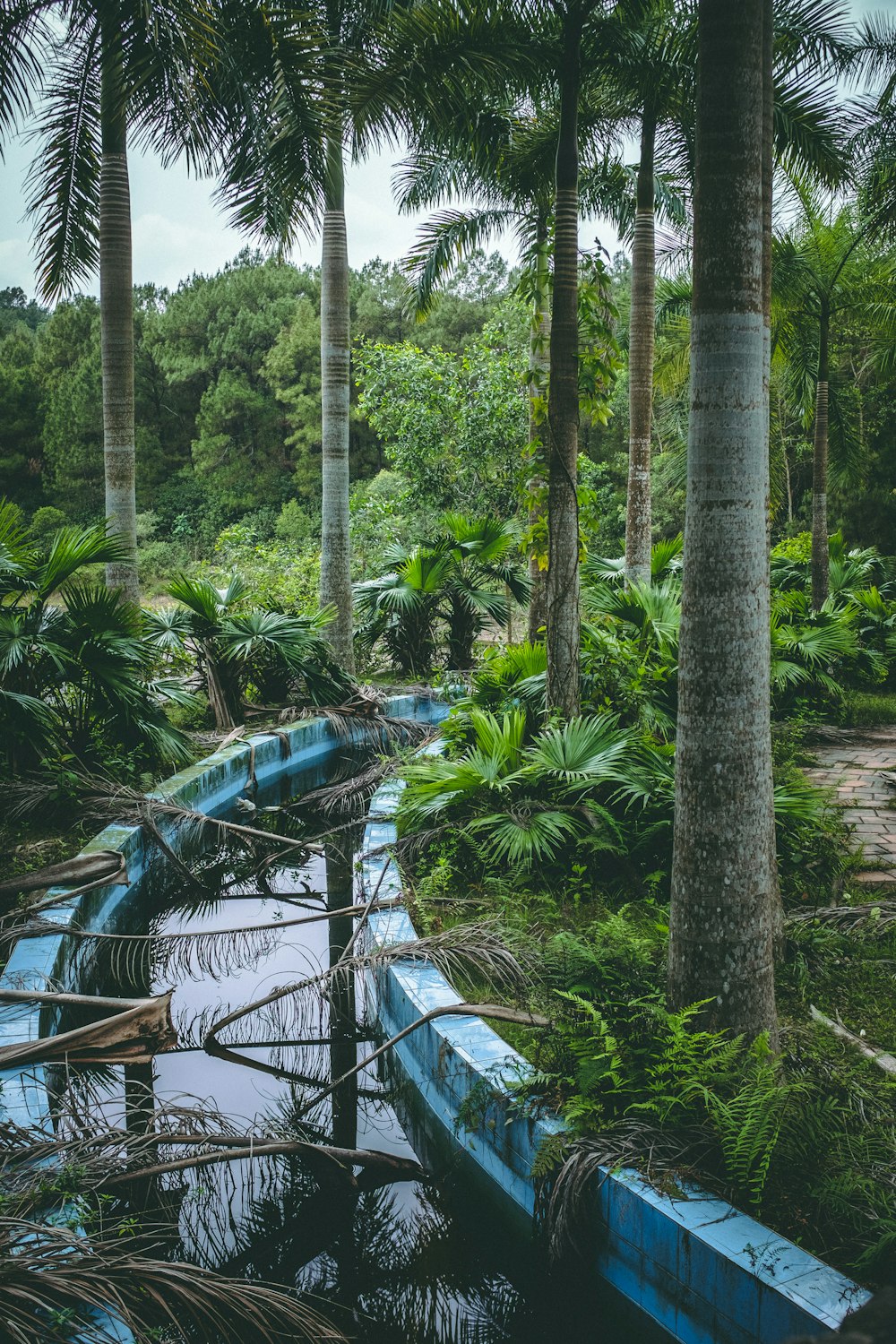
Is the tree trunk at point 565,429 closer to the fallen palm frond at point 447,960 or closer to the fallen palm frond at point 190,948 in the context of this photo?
the fallen palm frond at point 190,948

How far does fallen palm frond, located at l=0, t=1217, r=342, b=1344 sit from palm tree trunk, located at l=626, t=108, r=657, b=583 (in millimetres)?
8951

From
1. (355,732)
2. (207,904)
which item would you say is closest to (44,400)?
(355,732)

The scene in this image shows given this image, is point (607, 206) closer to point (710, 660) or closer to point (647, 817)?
point (647, 817)

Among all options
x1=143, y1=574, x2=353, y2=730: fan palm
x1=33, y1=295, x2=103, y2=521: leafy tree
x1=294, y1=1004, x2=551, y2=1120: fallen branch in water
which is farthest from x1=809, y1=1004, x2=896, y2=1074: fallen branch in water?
x1=33, y1=295, x2=103, y2=521: leafy tree

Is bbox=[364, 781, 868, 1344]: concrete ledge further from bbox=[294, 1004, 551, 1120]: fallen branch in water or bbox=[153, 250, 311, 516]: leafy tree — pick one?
bbox=[153, 250, 311, 516]: leafy tree

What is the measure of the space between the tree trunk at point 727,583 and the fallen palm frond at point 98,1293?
1.74 meters

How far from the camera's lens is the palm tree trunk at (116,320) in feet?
29.3

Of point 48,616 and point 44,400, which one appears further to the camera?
point 44,400

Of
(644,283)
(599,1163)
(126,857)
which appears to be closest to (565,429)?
(126,857)

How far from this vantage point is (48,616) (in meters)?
7.14

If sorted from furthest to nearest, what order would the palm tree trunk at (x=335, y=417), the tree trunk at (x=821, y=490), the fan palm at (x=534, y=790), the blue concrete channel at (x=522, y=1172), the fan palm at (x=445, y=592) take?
the tree trunk at (x=821, y=490) < the fan palm at (x=445, y=592) < the palm tree trunk at (x=335, y=417) < the fan palm at (x=534, y=790) < the blue concrete channel at (x=522, y=1172)

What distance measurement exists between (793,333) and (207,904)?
13.0m

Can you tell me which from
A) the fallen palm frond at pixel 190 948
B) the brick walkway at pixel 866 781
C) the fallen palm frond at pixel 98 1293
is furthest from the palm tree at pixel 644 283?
the fallen palm frond at pixel 98 1293

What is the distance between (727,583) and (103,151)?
8.60m
